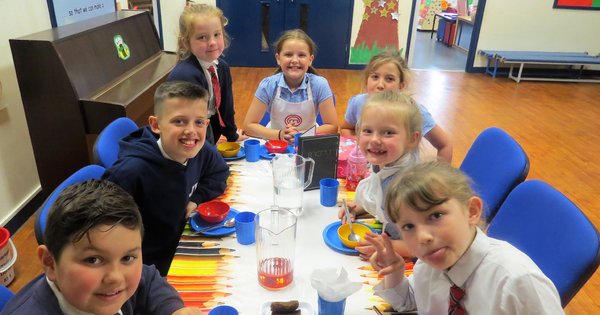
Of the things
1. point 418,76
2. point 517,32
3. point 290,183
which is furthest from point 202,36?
point 517,32

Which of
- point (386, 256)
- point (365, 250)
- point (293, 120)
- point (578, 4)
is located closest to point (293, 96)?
point (293, 120)

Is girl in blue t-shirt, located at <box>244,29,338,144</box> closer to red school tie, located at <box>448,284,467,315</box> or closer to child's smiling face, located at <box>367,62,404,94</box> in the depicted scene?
child's smiling face, located at <box>367,62,404,94</box>

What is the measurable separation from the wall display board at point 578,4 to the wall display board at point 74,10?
6507mm

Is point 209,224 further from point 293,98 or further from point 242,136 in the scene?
point 293,98

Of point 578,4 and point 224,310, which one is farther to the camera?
point 578,4

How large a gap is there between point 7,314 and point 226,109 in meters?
1.79

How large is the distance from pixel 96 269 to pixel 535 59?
7.02 m

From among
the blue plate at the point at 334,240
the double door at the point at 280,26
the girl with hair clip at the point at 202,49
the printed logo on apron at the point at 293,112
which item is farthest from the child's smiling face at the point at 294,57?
the double door at the point at 280,26

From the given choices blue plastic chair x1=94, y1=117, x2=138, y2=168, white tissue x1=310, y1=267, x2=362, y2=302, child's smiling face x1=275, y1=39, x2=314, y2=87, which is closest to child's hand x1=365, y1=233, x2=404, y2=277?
A: white tissue x1=310, y1=267, x2=362, y2=302

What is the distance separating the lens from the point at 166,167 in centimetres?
153

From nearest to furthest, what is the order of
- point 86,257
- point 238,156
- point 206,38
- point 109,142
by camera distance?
point 86,257, point 109,142, point 238,156, point 206,38

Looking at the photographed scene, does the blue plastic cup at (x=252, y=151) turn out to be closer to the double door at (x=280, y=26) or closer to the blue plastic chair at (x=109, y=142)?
the blue plastic chair at (x=109, y=142)

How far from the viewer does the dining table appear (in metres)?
1.10

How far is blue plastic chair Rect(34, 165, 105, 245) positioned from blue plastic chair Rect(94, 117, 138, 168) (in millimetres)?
204
